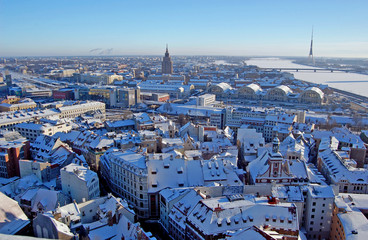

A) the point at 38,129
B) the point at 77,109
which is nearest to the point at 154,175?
the point at 38,129

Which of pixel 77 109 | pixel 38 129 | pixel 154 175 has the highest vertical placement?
pixel 38 129

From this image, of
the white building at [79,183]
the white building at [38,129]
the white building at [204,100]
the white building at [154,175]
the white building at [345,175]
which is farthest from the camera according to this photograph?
the white building at [204,100]

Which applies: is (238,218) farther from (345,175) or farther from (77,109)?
(77,109)

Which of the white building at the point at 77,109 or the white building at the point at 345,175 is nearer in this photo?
the white building at the point at 345,175

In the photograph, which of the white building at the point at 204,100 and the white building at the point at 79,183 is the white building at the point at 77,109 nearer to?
the white building at the point at 204,100

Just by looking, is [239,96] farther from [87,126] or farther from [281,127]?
[87,126]

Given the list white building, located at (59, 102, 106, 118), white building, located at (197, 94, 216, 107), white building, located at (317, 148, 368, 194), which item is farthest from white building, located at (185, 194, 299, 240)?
white building, located at (197, 94, 216, 107)

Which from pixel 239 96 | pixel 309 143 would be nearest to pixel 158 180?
pixel 309 143

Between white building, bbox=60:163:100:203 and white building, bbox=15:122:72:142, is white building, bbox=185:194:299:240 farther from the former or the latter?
white building, bbox=15:122:72:142

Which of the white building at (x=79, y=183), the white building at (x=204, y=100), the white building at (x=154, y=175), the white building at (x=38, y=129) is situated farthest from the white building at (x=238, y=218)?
the white building at (x=204, y=100)
